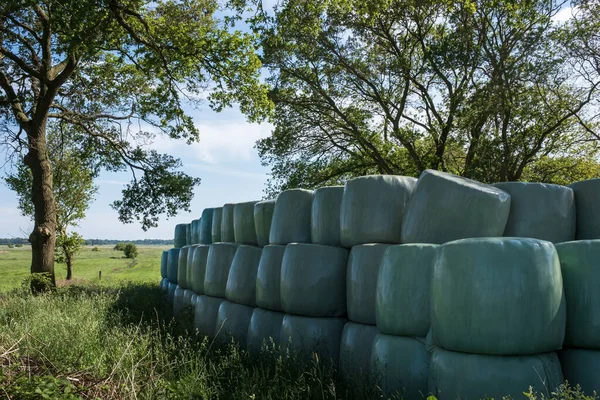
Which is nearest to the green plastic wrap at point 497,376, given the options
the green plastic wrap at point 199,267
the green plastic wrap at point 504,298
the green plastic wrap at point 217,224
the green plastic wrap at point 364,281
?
the green plastic wrap at point 504,298

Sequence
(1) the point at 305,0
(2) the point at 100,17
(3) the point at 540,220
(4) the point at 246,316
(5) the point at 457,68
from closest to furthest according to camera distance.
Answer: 1. (3) the point at 540,220
2. (4) the point at 246,316
3. (2) the point at 100,17
4. (1) the point at 305,0
5. (5) the point at 457,68

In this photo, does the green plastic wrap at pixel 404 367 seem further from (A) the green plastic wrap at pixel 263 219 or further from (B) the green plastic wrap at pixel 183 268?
(B) the green plastic wrap at pixel 183 268

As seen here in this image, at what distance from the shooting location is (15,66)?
1464 cm

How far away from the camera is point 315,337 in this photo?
5082 mm

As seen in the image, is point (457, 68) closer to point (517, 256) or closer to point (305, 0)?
point (305, 0)

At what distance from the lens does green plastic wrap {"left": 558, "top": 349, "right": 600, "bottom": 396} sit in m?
3.37

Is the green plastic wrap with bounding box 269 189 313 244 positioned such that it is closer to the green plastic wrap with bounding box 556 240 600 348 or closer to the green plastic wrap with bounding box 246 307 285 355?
the green plastic wrap with bounding box 246 307 285 355

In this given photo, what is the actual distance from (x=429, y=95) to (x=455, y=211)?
15.6 m

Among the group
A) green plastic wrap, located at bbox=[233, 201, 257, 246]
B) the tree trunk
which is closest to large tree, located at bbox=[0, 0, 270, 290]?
the tree trunk

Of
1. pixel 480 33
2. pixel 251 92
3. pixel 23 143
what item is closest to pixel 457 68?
pixel 480 33

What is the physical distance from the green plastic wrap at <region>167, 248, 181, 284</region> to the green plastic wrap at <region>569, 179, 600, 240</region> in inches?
320

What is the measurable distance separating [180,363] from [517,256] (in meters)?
2.92

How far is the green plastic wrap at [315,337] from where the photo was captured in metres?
4.98

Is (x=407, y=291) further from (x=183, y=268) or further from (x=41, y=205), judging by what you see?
(x=41, y=205)
